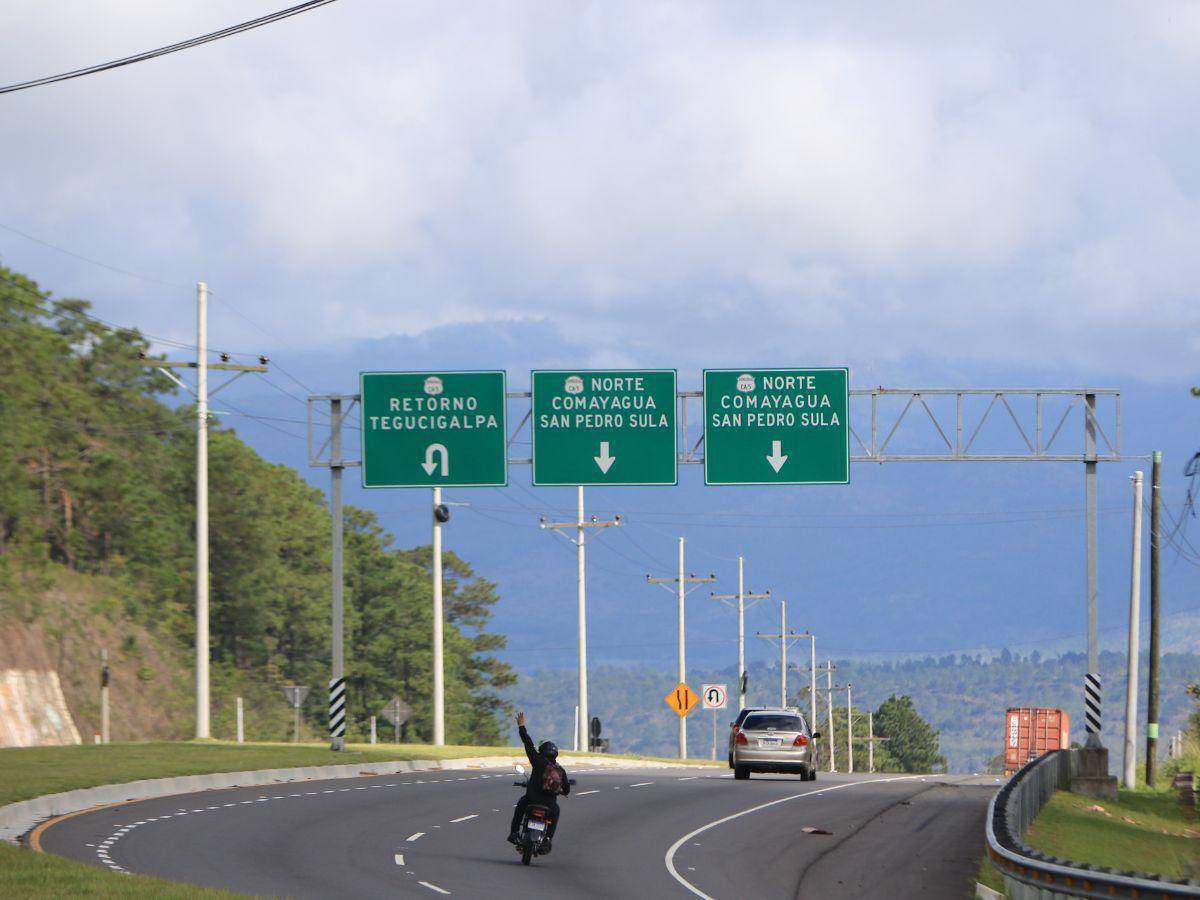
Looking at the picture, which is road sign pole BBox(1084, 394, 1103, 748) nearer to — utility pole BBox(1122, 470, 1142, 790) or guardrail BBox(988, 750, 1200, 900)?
utility pole BBox(1122, 470, 1142, 790)

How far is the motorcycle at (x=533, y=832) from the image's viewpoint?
23.0 metres

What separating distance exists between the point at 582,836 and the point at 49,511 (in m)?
59.7

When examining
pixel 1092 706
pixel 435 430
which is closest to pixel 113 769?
pixel 435 430

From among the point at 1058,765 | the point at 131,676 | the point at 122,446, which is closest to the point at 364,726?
the point at 122,446

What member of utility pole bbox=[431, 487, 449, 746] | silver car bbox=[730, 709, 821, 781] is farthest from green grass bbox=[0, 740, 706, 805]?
silver car bbox=[730, 709, 821, 781]

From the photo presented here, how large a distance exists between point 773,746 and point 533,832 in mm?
21913

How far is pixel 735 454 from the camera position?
47.1m

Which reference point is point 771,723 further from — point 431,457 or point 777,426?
point 431,457

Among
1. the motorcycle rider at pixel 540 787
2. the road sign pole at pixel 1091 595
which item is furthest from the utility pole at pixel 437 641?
the motorcycle rider at pixel 540 787

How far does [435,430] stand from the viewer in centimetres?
A: 4709

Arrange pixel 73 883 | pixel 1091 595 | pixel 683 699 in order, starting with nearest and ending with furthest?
1. pixel 73 883
2. pixel 1091 595
3. pixel 683 699

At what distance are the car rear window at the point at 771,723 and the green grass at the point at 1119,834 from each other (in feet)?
21.7

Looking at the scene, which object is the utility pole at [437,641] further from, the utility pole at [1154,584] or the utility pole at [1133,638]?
the utility pole at [1154,584]

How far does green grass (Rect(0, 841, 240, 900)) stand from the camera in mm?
17641
